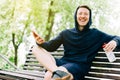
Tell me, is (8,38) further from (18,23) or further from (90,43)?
(90,43)

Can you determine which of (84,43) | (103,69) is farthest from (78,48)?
(103,69)

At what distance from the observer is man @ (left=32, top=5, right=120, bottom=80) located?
14.3 feet

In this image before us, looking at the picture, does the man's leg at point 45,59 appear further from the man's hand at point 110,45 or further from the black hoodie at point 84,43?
the man's hand at point 110,45

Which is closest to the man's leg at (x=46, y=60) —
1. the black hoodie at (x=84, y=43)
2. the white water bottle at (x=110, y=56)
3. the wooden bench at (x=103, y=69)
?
the black hoodie at (x=84, y=43)

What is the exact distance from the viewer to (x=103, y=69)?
4.54m

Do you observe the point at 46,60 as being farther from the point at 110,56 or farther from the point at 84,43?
the point at 110,56

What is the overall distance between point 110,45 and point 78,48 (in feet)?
1.54

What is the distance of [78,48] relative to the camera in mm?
4543

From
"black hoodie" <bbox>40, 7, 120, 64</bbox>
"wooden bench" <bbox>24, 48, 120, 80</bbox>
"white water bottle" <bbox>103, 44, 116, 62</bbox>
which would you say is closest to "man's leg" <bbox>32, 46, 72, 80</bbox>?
"black hoodie" <bbox>40, 7, 120, 64</bbox>

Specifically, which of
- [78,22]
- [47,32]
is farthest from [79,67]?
[47,32]

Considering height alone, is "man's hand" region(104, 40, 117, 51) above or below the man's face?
below

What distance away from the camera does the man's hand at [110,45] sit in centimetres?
430

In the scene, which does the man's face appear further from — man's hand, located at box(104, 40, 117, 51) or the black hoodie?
man's hand, located at box(104, 40, 117, 51)

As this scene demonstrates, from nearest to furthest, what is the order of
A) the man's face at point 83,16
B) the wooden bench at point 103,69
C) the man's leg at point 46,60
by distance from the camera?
the wooden bench at point 103,69 < the man's leg at point 46,60 < the man's face at point 83,16
